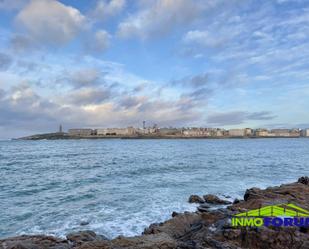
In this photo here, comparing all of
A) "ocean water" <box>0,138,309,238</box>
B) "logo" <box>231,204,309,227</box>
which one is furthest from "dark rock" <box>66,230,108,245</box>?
"logo" <box>231,204,309,227</box>

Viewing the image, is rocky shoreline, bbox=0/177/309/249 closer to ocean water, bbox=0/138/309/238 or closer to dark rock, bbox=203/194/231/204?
ocean water, bbox=0/138/309/238

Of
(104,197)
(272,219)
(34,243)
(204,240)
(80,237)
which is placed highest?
(272,219)

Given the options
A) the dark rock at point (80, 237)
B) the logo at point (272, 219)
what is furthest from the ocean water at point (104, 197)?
the logo at point (272, 219)

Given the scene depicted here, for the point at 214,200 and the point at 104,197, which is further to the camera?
the point at 104,197

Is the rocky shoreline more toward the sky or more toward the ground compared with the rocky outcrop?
more toward the sky

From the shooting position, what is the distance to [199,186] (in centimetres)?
2998

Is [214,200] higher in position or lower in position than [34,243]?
lower

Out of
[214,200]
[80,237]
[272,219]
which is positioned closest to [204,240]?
[272,219]

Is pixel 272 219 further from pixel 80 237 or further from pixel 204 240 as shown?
pixel 80 237

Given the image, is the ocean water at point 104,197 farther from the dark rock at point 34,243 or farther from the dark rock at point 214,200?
the dark rock at point 34,243

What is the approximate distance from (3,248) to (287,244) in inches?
350

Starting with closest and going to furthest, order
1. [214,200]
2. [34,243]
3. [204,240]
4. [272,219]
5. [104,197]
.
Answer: [204,240], [272,219], [34,243], [214,200], [104,197]

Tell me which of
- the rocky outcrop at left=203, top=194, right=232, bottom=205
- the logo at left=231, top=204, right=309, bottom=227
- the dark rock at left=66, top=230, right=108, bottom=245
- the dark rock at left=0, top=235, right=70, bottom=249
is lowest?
the rocky outcrop at left=203, top=194, right=232, bottom=205

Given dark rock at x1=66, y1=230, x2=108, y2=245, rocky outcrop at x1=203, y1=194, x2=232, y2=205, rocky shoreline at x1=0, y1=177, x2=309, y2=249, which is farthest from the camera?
rocky outcrop at x1=203, y1=194, x2=232, y2=205
